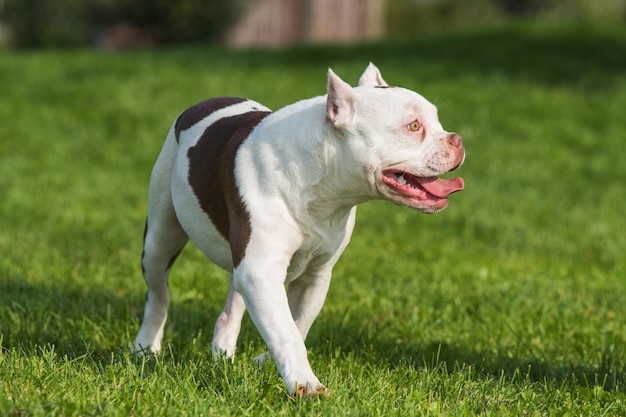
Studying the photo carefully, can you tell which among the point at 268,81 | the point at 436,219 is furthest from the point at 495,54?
the point at 436,219

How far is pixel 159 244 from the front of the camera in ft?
16.1

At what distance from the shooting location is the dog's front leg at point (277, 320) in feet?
11.8

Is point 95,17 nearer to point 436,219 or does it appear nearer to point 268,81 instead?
point 268,81

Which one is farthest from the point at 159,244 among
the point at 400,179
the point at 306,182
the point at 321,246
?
the point at 400,179

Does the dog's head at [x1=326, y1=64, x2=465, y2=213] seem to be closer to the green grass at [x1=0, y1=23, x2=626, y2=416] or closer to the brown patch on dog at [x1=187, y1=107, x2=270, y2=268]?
the brown patch on dog at [x1=187, y1=107, x2=270, y2=268]

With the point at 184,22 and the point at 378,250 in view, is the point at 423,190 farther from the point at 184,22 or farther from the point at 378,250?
the point at 184,22

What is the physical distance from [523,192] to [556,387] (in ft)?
21.3

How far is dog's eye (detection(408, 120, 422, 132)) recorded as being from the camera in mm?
3832

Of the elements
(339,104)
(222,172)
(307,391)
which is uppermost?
(339,104)

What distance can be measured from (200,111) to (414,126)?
4.22 ft

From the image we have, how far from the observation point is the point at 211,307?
19.9ft

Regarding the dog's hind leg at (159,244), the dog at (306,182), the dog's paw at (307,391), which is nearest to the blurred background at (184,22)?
the dog's hind leg at (159,244)

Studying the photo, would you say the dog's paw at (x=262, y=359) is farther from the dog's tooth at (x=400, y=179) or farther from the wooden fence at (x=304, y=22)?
the wooden fence at (x=304, y=22)

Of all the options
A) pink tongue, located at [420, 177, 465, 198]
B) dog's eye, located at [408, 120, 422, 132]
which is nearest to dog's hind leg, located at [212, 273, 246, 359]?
pink tongue, located at [420, 177, 465, 198]
